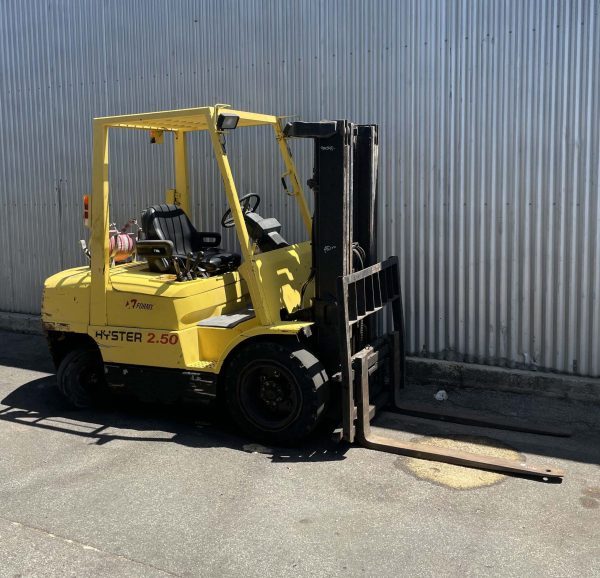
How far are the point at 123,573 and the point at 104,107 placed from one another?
278 inches

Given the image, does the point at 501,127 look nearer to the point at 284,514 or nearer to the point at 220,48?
the point at 220,48

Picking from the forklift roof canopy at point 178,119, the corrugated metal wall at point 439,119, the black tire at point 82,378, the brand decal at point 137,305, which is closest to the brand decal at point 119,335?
the brand decal at point 137,305

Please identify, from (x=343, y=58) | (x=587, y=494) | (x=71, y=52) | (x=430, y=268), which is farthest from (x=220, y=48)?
(x=587, y=494)

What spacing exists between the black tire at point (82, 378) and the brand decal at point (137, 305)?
Answer: 104cm

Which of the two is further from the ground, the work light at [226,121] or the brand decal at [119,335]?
the work light at [226,121]

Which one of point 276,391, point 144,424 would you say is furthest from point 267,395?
point 144,424

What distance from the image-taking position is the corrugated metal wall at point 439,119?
6539 millimetres

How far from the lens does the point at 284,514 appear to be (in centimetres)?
446

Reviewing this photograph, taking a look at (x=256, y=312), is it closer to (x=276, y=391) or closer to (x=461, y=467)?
(x=276, y=391)

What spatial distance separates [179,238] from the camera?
22.7 ft

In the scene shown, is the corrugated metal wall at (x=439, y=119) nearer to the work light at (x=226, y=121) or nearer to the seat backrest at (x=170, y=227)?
the seat backrest at (x=170, y=227)

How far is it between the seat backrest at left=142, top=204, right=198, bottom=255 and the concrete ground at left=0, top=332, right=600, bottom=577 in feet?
5.72

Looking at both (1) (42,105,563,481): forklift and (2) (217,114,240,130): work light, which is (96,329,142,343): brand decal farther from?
(2) (217,114,240,130): work light

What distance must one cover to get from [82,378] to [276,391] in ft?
7.51
